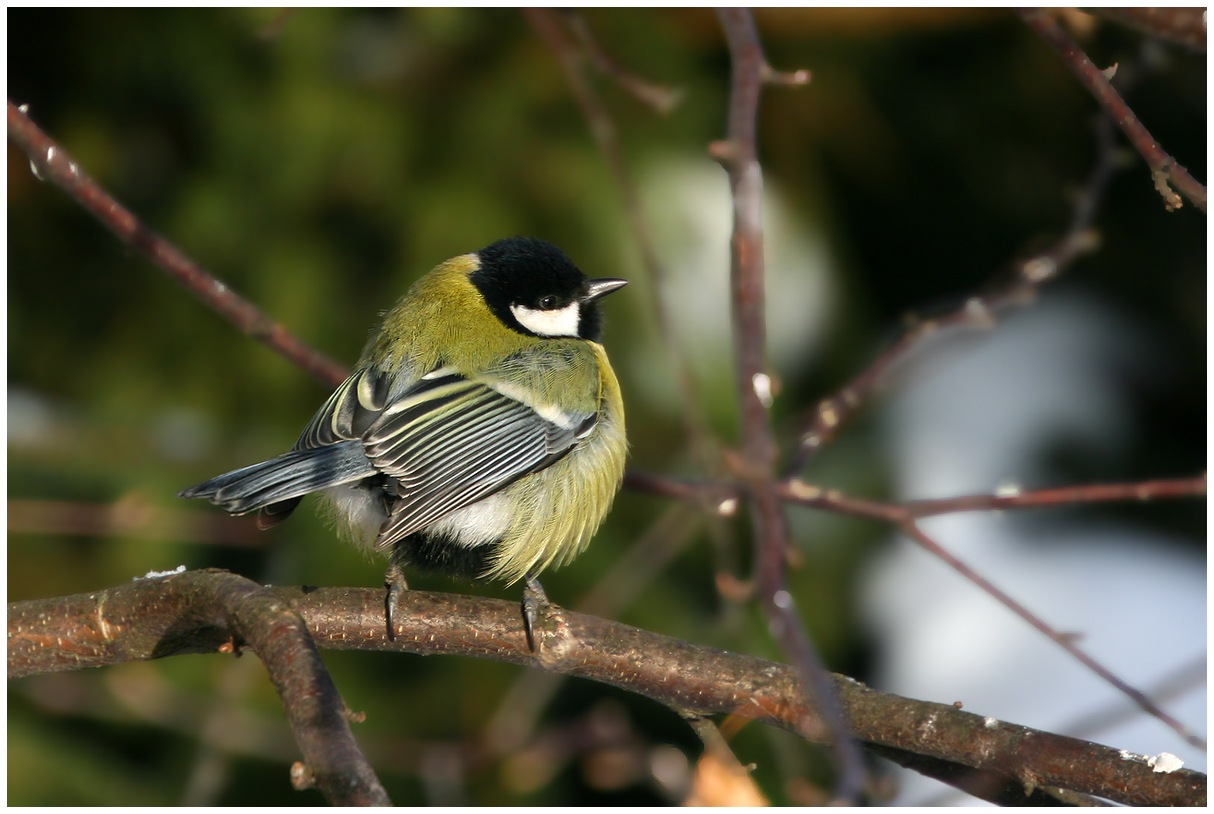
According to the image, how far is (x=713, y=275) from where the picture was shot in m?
3.07

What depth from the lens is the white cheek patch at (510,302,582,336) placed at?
2193 millimetres

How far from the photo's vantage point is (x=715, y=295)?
3.08 meters

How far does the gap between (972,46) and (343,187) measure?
200 centimetres

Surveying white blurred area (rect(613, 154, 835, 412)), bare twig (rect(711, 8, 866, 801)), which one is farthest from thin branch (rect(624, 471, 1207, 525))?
white blurred area (rect(613, 154, 835, 412))

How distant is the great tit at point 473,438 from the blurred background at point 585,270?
0.37 metres

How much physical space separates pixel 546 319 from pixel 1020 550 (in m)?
2.02

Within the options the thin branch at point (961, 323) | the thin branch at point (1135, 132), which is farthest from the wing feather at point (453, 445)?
the thin branch at point (1135, 132)

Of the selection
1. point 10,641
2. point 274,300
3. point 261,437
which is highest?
point 274,300

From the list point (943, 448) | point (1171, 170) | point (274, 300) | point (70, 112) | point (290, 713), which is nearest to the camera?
point (1171, 170)

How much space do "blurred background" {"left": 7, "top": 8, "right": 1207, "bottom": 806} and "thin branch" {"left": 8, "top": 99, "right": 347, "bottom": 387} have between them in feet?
2.36

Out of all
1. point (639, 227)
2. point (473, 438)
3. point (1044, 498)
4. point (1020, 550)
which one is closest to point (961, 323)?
point (1044, 498)

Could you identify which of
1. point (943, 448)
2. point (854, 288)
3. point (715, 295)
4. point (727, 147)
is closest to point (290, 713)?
point (727, 147)

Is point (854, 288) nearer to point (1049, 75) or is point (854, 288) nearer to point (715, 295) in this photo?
point (715, 295)

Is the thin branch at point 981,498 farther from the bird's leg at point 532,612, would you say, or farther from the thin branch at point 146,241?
the thin branch at point 146,241
